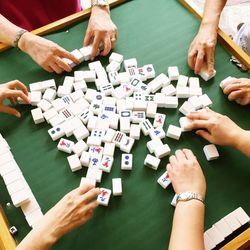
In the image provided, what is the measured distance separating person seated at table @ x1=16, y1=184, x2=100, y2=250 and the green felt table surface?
0.08 meters

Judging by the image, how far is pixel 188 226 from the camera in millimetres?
1073

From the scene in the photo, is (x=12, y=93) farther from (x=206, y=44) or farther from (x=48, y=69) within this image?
(x=206, y=44)

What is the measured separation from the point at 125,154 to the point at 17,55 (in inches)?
29.0

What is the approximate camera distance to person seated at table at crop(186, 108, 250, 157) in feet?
4.08

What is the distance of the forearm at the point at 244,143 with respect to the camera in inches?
48.5

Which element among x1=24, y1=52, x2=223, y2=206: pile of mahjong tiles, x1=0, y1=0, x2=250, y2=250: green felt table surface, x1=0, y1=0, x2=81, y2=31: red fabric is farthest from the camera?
x1=0, y1=0, x2=81, y2=31: red fabric

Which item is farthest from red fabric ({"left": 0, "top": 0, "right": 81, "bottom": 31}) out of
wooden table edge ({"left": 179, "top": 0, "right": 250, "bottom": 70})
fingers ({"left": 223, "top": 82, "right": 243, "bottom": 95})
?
fingers ({"left": 223, "top": 82, "right": 243, "bottom": 95})

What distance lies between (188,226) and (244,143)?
0.39 meters

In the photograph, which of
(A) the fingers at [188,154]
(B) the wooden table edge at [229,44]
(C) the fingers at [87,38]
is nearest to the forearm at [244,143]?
(A) the fingers at [188,154]

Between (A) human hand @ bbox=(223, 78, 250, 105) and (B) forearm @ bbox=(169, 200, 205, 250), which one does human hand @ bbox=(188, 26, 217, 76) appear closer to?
(A) human hand @ bbox=(223, 78, 250, 105)

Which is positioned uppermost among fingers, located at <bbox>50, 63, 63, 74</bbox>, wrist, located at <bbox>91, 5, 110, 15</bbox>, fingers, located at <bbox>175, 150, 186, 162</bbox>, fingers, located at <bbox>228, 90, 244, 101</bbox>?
wrist, located at <bbox>91, 5, 110, 15</bbox>

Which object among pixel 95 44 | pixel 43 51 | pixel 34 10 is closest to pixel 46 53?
pixel 43 51

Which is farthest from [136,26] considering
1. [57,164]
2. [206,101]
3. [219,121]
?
[57,164]

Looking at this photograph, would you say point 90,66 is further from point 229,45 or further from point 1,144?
point 229,45
